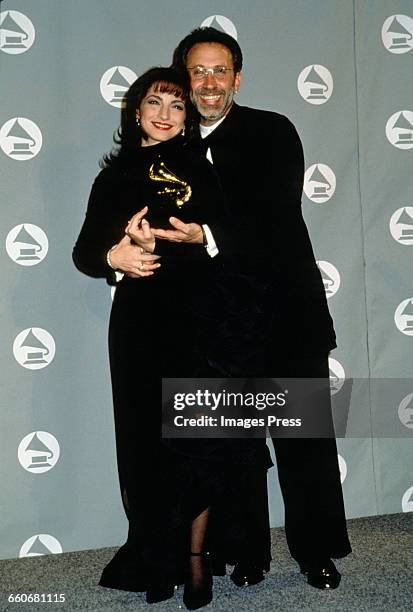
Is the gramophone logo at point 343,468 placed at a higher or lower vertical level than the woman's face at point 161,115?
lower

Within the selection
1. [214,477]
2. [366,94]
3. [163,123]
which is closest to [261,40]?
[366,94]

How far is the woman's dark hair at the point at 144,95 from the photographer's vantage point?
7.93 ft

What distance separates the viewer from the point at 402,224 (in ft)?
10.0

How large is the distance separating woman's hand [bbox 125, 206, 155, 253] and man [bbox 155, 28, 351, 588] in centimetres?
30

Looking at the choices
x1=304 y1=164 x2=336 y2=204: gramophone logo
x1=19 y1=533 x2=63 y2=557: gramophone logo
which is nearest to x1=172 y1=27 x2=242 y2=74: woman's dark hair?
x1=304 y1=164 x2=336 y2=204: gramophone logo

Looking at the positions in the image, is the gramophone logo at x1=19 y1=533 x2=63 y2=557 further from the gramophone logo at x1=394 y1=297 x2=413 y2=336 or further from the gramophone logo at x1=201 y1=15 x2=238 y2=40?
the gramophone logo at x1=201 y1=15 x2=238 y2=40

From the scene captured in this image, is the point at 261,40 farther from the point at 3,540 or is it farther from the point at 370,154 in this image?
the point at 3,540

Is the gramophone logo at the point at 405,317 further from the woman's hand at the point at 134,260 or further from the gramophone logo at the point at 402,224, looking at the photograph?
the woman's hand at the point at 134,260

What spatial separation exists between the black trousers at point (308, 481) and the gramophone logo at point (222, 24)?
4.65ft

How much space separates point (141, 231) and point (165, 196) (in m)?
0.17

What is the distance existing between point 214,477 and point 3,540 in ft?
3.40

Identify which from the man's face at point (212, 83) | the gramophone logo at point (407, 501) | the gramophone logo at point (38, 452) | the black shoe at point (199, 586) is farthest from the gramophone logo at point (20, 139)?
the gramophone logo at point (407, 501)

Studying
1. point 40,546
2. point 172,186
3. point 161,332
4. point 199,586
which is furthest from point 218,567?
point 172,186

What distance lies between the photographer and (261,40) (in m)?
2.91
